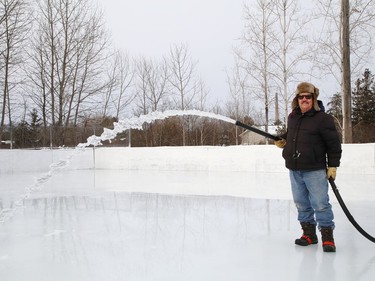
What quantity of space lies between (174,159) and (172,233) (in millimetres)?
9560

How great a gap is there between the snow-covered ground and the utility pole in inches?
114

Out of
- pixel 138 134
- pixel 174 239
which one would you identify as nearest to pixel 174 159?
pixel 138 134

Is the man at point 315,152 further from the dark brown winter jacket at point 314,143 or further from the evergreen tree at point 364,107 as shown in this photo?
the evergreen tree at point 364,107

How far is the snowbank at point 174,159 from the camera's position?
Result: 34.3 feet

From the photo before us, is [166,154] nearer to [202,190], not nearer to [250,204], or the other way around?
[202,190]

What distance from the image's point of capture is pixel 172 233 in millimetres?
4199

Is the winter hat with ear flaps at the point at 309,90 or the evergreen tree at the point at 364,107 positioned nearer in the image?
the winter hat with ear flaps at the point at 309,90

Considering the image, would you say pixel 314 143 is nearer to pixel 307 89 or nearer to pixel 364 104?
pixel 307 89

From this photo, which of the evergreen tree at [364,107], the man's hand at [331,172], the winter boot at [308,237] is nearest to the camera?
the man's hand at [331,172]

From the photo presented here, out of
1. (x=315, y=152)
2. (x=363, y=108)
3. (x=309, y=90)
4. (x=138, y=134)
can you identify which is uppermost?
(x=363, y=108)

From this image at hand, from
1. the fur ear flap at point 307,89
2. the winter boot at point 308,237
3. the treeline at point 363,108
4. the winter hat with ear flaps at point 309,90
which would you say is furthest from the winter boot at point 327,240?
the treeline at point 363,108

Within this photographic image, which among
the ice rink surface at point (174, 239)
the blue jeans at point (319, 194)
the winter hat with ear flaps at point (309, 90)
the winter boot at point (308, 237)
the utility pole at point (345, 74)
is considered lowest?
the ice rink surface at point (174, 239)

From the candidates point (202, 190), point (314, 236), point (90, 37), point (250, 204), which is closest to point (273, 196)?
point (250, 204)

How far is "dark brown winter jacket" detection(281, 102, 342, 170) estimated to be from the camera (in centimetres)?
330
